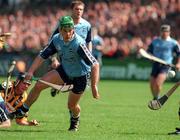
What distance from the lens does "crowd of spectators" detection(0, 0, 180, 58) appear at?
3347 centimetres

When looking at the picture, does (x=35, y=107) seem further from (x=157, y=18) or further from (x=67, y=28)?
(x=157, y=18)

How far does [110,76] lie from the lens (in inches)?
1325

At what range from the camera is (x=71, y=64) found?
12.4 metres

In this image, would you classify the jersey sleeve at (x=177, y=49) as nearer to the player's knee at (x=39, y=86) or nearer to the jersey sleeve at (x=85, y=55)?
the player's knee at (x=39, y=86)

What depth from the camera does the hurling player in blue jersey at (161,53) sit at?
1972cm

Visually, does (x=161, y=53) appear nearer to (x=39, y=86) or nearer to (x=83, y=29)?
(x=83, y=29)

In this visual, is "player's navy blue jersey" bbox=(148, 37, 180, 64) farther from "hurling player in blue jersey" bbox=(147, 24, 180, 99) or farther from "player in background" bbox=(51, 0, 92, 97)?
"player in background" bbox=(51, 0, 92, 97)

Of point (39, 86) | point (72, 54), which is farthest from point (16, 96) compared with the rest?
point (72, 54)

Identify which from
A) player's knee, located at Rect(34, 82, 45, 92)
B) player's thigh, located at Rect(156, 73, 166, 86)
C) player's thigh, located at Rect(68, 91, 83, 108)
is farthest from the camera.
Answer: player's thigh, located at Rect(156, 73, 166, 86)

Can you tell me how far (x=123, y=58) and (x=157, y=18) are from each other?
264 cm

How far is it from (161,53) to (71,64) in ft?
26.4

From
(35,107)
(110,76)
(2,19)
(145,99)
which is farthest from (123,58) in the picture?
(35,107)

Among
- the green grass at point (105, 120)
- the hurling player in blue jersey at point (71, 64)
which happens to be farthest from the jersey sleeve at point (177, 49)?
the hurling player in blue jersey at point (71, 64)

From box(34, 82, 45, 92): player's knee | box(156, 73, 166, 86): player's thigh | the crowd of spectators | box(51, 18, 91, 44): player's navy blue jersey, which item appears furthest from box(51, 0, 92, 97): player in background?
the crowd of spectators
